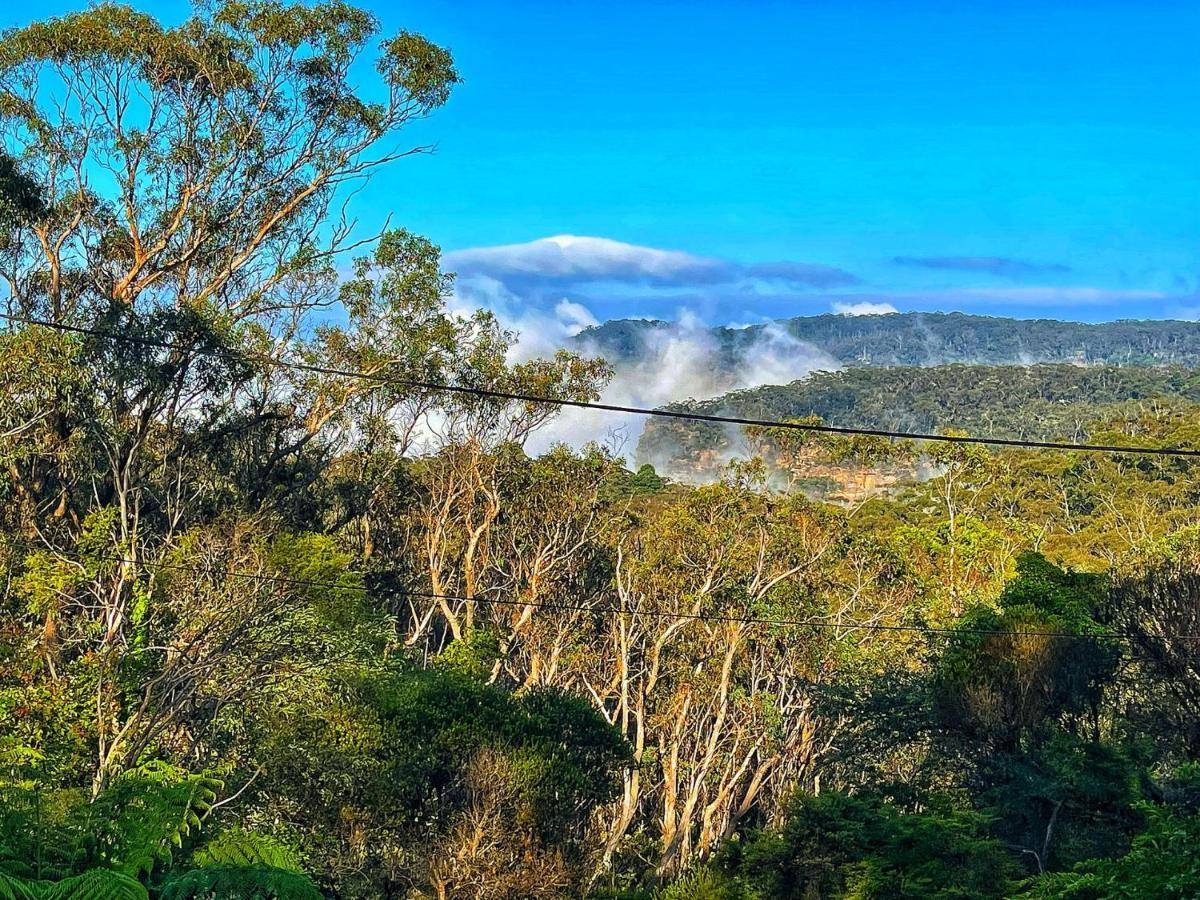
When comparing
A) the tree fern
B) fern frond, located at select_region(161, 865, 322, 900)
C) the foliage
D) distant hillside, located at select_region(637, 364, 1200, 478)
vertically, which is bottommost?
the foliage

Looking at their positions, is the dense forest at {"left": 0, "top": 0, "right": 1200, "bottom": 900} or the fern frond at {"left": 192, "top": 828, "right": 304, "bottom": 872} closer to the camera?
the fern frond at {"left": 192, "top": 828, "right": 304, "bottom": 872}

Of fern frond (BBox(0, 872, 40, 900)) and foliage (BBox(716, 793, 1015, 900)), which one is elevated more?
fern frond (BBox(0, 872, 40, 900))

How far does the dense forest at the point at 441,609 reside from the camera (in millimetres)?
14188

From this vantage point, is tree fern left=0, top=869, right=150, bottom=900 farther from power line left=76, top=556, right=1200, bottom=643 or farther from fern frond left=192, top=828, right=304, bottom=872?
power line left=76, top=556, right=1200, bottom=643

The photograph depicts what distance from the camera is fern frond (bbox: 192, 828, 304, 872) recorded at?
→ 4.87 m

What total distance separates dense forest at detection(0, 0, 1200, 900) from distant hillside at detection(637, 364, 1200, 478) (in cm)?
5635

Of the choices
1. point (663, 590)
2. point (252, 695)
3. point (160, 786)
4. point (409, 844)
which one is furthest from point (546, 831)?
point (160, 786)

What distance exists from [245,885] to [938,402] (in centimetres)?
11676

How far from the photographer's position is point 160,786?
507 cm

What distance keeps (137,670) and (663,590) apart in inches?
434

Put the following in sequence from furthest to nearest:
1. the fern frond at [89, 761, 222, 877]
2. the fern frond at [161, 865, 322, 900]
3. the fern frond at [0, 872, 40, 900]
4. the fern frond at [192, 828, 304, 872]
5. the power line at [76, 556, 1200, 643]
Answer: the power line at [76, 556, 1200, 643] → the fern frond at [192, 828, 304, 872] → the fern frond at [89, 761, 222, 877] → the fern frond at [161, 865, 322, 900] → the fern frond at [0, 872, 40, 900]

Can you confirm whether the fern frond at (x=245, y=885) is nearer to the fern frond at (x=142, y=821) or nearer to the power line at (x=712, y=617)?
the fern frond at (x=142, y=821)

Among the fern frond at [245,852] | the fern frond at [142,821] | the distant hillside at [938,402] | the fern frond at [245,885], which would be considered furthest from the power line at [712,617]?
the distant hillside at [938,402]

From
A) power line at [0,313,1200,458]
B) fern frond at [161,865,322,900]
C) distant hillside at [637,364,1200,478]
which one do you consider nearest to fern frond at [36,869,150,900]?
fern frond at [161,865,322,900]
